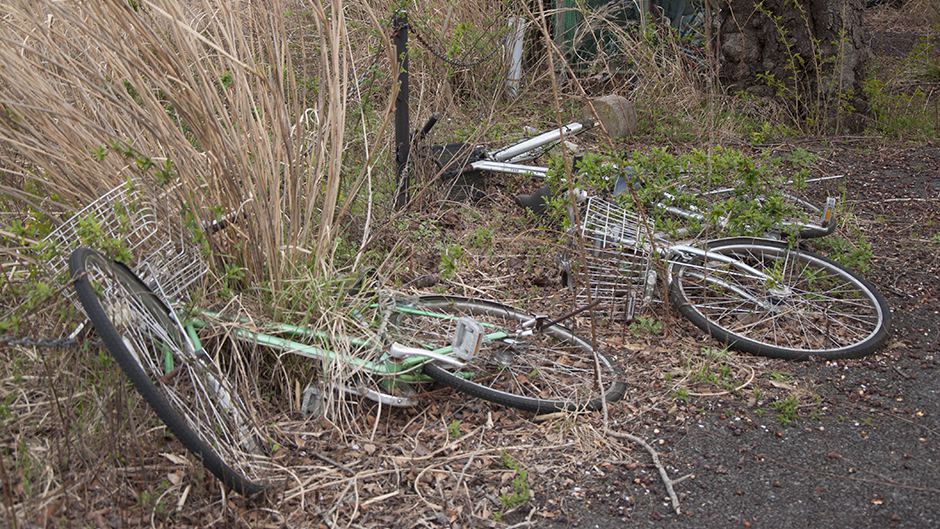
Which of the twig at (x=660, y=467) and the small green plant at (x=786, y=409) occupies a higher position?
the small green plant at (x=786, y=409)

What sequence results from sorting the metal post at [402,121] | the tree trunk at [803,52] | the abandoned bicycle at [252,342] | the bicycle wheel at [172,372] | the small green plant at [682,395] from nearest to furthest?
the bicycle wheel at [172,372] → the abandoned bicycle at [252,342] → the small green plant at [682,395] → the metal post at [402,121] → the tree trunk at [803,52]

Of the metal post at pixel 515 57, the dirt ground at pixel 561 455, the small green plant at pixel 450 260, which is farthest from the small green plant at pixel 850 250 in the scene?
the metal post at pixel 515 57

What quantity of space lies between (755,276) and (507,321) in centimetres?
124

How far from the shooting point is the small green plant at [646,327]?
448 cm

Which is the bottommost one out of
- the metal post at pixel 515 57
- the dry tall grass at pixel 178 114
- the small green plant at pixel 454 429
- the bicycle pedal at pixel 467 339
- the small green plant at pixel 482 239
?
the small green plant at pixel 454 429

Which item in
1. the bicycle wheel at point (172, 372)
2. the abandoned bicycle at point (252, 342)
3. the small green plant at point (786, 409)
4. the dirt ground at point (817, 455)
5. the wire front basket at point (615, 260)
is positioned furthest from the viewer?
the wire front basket at point (615, 260)

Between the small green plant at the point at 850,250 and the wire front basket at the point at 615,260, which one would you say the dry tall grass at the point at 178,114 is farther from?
the small green plant at the point at 850,250

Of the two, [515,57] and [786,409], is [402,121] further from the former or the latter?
[786,409]

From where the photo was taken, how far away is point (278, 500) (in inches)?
129

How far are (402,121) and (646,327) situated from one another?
2.06 meters

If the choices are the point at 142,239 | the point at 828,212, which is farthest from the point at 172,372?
the point at 828,212

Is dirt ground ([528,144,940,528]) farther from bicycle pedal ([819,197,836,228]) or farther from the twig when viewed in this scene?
bicycle pedal ([819,197,836,228])

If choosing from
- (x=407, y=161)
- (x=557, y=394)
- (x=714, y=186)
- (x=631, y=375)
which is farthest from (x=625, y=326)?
(x=407, y=161)

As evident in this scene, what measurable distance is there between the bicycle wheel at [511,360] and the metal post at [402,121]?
1408 mm
